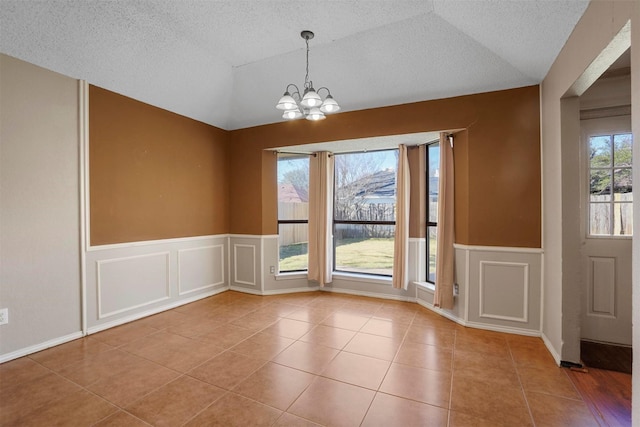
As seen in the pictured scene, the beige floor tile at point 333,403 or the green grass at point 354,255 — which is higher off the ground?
the green grass at point 354,255

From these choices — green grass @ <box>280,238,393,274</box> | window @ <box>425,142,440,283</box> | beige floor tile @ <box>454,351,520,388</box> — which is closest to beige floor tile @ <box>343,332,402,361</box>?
beige floor tile @ <box>454,351,520,388</box>

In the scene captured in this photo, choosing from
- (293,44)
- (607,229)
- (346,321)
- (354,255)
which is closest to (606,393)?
→ (607,229)

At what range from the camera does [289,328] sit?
3.24m

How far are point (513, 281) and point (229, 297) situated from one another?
3.69m

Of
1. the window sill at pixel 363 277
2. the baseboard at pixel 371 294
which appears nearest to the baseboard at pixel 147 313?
the baseboard at pixel 371 294

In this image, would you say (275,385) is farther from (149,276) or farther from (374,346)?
(149,276)

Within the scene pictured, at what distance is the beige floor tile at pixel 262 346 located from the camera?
265 centimetres

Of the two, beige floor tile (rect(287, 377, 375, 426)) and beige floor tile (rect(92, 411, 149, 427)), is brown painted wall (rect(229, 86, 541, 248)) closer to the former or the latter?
beige floor tile (rect(287, 377, 375, 426))

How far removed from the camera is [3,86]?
2.47 meters

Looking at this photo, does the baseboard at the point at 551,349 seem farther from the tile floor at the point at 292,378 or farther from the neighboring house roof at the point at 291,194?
the neighboring house roof at the point at 291,194

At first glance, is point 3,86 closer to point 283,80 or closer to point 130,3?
point 130,3

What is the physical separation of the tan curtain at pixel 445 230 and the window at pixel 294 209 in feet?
6.94

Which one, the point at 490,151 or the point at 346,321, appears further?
the point at 346,321

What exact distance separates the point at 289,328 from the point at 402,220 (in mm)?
2086
